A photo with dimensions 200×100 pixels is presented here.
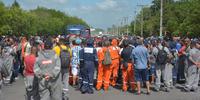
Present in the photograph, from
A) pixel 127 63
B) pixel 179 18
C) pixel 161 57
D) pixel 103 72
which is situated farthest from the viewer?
pixel 179 18

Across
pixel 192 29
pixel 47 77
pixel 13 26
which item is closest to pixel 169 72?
pixel 47 77

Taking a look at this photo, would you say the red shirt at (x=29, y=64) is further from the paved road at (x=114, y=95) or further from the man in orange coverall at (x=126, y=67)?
the man in orange coverall at (x=126, y=67)

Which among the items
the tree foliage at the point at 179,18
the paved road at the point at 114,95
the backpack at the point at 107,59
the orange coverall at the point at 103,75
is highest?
the tree foliage at the point at 179,18

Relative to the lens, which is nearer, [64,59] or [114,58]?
[64,59]

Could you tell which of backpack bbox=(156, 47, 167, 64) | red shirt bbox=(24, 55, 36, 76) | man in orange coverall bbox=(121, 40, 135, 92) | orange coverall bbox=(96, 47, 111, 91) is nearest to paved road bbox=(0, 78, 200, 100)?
orange coverall bbox=(96, 47, 111, 91)

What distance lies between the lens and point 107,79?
17.7 m

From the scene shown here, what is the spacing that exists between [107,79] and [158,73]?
1839 mm

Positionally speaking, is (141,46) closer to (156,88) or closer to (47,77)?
(156,88)

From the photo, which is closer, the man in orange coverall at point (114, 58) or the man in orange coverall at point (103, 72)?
the man in orange coverall at point (103, 72)

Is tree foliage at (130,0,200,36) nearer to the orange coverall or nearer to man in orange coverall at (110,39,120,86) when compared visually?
man in orange coverall at (110,39,120,86)

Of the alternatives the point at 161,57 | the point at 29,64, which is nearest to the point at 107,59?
the point at 161,57

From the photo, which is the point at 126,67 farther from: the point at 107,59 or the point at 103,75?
the point at 103,75

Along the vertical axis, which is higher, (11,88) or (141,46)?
(141,46)

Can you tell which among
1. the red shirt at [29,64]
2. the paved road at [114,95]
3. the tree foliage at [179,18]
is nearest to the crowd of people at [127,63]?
the paved road at [114,95]
